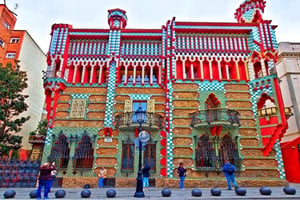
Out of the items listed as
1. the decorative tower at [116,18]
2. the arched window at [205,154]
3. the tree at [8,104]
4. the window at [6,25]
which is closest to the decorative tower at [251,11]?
the decorative tower at [116,18]

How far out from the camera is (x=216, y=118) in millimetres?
13508

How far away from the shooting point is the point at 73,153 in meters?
14.1

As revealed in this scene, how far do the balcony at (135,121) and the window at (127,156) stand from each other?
1.19 meters

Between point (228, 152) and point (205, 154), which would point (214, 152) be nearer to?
point (205, 154)

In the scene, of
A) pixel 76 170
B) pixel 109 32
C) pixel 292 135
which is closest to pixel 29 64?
pixel 109 32

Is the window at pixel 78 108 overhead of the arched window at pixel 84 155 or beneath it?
overhead

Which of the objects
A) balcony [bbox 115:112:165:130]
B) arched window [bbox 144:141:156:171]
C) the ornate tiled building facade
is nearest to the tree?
the ornate tiled building facade

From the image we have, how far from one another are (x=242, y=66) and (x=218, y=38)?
10.2 feet

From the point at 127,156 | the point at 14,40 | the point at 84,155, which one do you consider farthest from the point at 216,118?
the point at 14,40

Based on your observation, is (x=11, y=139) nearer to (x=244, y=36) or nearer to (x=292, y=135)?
(x=244, y=36)

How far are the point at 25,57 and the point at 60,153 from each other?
18216mm

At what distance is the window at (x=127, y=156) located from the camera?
13784 mm

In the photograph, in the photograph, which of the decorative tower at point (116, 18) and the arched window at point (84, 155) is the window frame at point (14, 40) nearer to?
the decorative tower at point (116, 18)

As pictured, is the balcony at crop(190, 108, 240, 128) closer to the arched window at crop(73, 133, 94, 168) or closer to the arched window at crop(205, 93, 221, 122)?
the arched window at crop(205, 93, 221, 122)
